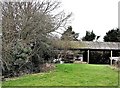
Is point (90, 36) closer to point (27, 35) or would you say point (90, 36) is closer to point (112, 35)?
point (112, 35)

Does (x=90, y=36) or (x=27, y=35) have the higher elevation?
(x=90, y=36)

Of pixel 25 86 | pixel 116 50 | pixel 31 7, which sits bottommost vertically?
pixel 25 86

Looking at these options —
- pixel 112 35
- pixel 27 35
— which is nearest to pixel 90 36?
pixel 112 35

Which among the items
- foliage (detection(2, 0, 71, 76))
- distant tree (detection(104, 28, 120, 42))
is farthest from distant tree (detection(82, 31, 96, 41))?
foliage (detection(2, 0, 71, 76))

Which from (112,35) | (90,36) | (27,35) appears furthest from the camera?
(90,36)

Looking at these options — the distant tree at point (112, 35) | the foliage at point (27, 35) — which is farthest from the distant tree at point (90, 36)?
the foliage at point (27, 35)

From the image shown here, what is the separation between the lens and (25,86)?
11.6 m

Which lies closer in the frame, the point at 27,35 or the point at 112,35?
the point at 27,35

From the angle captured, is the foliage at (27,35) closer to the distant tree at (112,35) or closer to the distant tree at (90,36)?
the distant tree at (112,35)

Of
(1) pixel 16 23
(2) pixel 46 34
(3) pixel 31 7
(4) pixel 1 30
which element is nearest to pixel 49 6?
(3) pixel 31 7

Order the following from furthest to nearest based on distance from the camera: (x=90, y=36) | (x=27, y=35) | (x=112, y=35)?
1. (x=90, y=36)
2. (x=112, y=35)
3. (x=27, y=35)

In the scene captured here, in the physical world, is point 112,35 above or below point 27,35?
above

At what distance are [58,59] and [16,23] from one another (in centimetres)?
947

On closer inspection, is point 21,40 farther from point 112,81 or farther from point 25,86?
point 112,81
